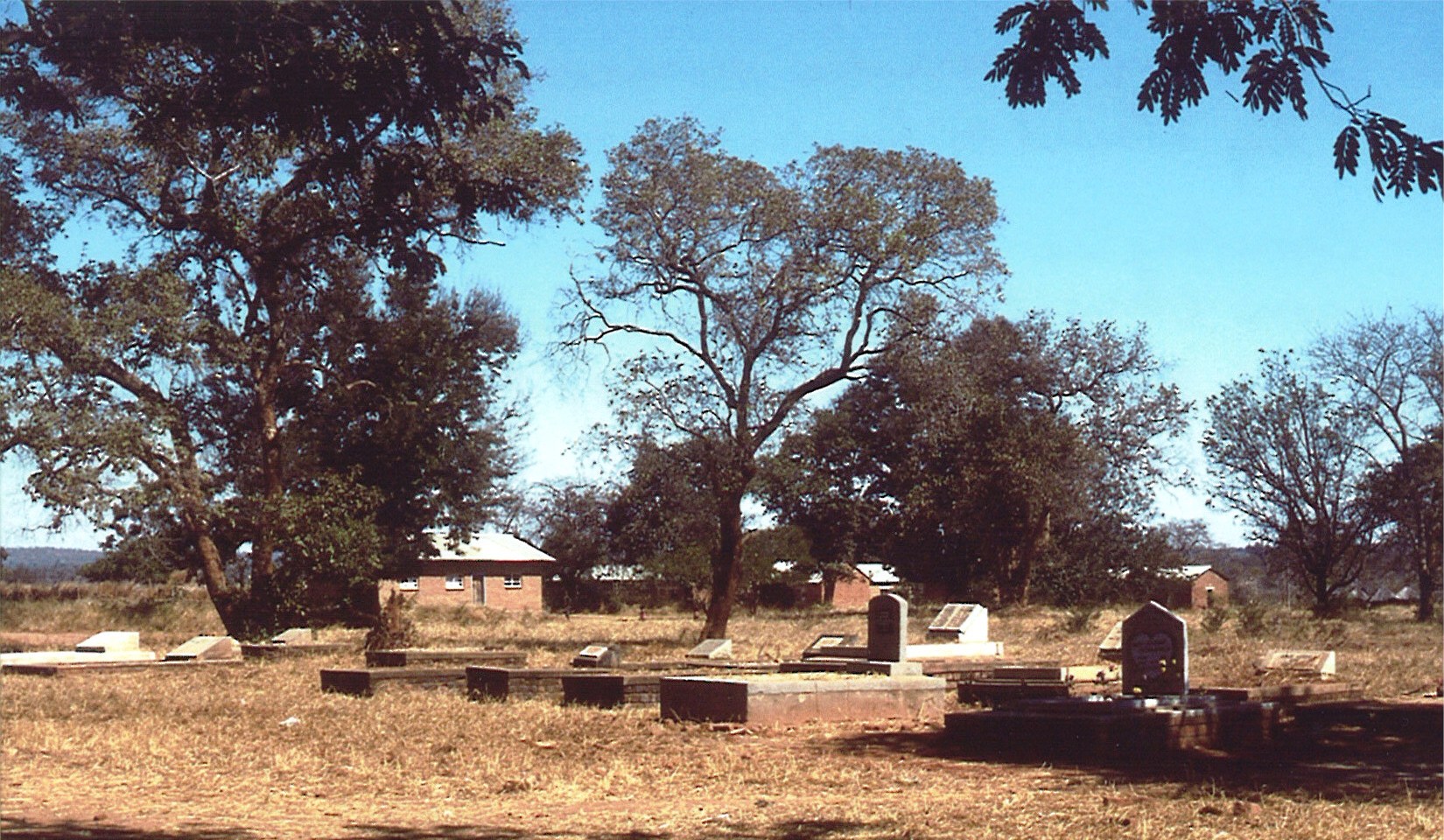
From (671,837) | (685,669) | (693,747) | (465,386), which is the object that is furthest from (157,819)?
(465,386)

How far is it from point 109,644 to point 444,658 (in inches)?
299

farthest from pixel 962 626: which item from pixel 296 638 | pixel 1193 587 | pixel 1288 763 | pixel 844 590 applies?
Answer: pixel 844 590

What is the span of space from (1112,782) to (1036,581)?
45.1 metres

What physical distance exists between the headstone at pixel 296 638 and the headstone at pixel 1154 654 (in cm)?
1647

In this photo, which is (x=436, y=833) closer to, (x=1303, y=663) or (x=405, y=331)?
(x=1303, y=663)

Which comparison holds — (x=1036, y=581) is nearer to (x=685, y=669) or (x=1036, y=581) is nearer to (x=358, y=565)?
(x=358, y=565)

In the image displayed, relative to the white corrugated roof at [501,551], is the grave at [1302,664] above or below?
below

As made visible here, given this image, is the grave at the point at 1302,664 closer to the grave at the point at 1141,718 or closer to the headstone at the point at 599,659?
the grave at the point at 1141,718

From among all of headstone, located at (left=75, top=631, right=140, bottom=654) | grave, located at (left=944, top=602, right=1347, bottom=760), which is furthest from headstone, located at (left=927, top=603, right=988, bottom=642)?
headstone, located at (left=75, top=631, right=140, bottom=654)

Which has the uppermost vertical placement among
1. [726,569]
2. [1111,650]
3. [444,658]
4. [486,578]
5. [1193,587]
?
[726,569]

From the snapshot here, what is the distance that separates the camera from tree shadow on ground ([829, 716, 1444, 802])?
10453mm

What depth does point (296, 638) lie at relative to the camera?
27.4m

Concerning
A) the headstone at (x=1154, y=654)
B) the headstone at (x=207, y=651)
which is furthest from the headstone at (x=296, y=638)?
the headstone at (x=1154, y=654)

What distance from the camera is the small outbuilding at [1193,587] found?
193ft
